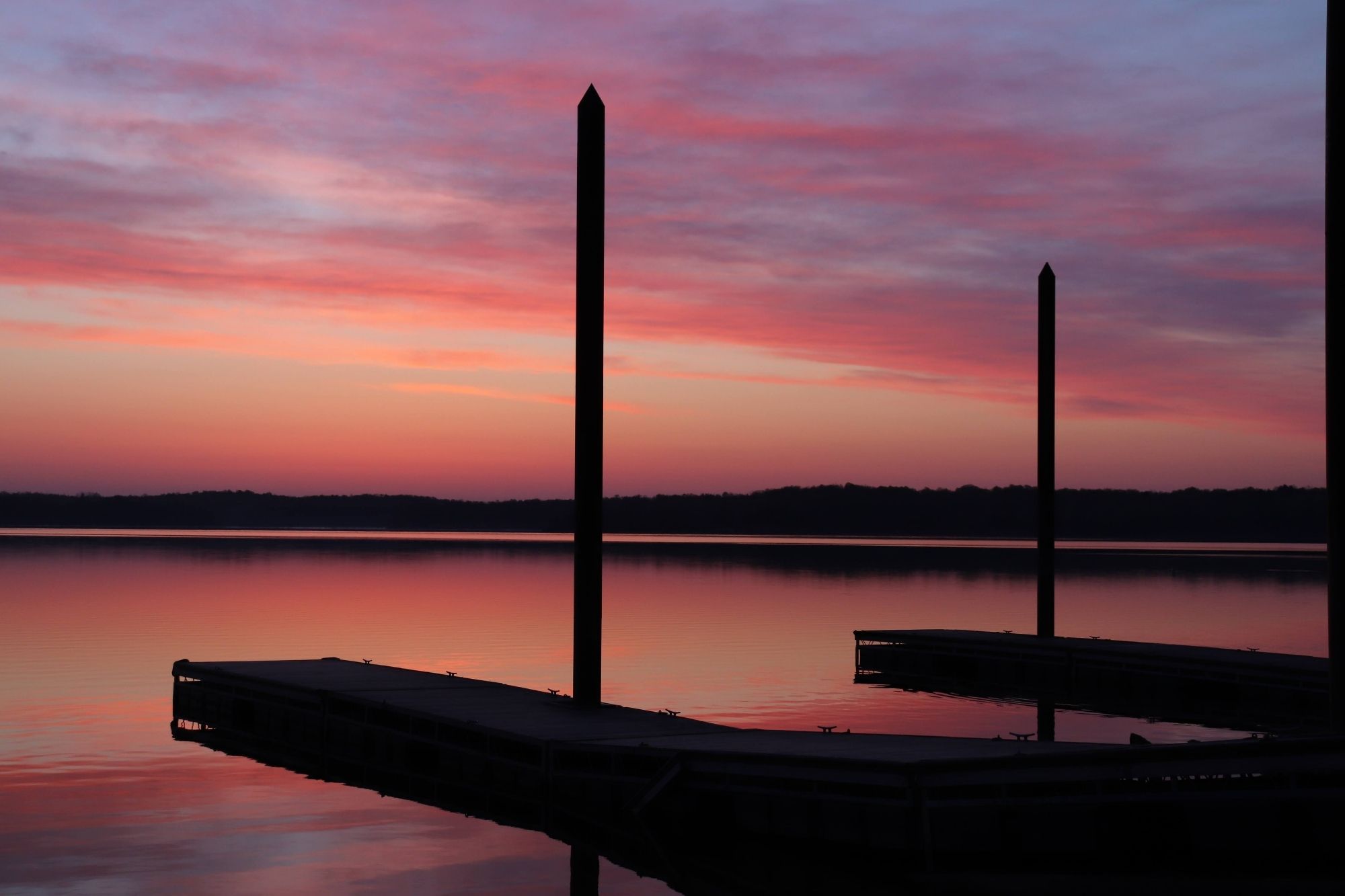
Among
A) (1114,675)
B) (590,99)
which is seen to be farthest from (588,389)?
(1114,675)

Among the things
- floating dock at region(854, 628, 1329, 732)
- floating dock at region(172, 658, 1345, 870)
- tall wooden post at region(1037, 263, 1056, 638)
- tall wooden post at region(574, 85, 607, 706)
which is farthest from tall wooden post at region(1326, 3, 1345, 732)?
tall wooden post at region(1037, 263, 1056, 638)

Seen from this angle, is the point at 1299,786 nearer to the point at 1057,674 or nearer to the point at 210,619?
the point at 1057,674

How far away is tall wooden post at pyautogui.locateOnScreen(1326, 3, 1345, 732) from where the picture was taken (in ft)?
52.5

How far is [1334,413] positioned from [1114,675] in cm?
2165

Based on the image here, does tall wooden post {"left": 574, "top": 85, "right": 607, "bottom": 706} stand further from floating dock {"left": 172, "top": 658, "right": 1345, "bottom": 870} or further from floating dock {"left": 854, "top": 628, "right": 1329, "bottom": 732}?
floating dock {"left": 854, "top": 628, "right": 1329, "bottom": 732}

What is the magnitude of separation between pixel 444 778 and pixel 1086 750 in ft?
36.3

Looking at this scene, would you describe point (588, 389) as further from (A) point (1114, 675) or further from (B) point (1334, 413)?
(A) point (1114, 675)

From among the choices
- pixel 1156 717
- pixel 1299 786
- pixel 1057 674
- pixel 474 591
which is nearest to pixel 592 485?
pixel 1299 786

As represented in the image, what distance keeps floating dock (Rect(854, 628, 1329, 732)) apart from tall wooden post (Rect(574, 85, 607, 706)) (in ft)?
45.8

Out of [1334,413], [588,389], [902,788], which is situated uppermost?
[588,389]

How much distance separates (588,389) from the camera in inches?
960

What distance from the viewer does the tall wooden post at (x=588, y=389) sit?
24188 mm

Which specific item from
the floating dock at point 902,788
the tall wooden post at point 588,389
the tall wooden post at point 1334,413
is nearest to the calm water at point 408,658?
the floating dock at point 902,788

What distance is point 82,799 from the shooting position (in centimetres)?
2059
